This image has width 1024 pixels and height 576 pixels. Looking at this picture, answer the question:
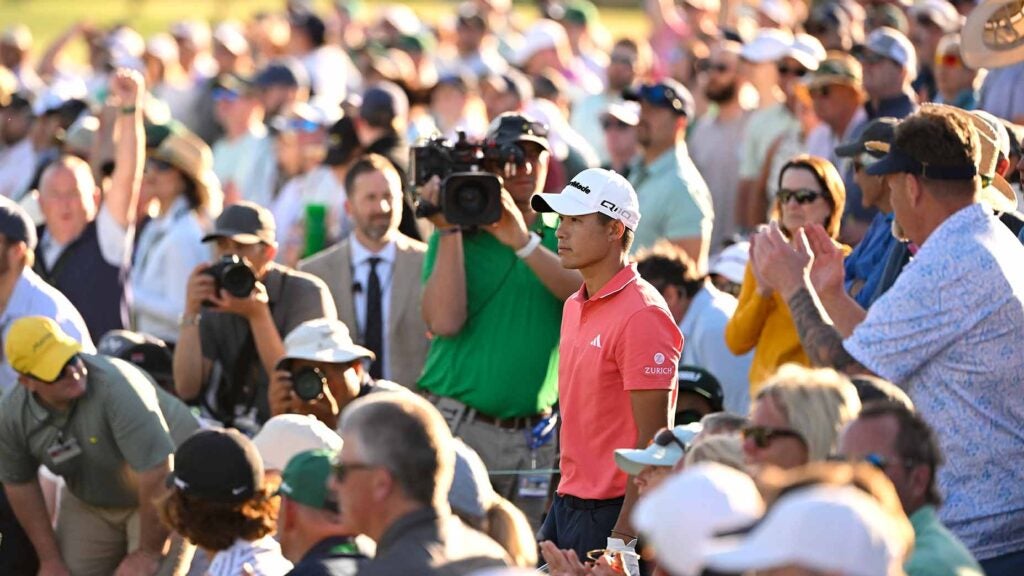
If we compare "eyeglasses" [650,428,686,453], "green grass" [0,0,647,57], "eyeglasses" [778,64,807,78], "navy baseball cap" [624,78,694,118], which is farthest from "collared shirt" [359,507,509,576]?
"green grass" [0,0,647,57]

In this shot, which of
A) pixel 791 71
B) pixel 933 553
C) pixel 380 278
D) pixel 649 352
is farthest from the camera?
pixel 791 71

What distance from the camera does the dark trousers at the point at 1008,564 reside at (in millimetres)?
4945

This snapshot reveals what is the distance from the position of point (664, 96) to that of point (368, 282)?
220cm

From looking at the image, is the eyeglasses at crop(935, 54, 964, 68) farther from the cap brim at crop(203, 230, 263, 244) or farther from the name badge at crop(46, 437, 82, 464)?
the name badge at crop(46, 437, 82, 464)

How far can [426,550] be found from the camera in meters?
4.10

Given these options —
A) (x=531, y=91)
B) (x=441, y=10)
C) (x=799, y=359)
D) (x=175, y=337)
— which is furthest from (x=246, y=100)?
(x=441, y=10)

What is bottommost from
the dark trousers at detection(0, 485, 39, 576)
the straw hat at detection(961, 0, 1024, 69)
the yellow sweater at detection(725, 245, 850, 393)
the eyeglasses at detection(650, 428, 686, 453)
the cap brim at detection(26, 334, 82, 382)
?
the dark trousers at detection(0, 485, 39, 576)

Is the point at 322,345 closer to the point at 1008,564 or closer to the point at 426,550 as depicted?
the point at 426,550

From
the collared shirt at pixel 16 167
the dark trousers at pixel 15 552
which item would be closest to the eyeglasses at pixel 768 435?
the dark trousers at pixel 15 552

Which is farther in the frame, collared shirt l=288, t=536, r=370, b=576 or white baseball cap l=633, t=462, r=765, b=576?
collared shirt l=288, t=536, r=370, b=576

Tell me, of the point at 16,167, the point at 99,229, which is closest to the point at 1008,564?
the point at 99,229

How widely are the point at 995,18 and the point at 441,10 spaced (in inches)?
1035

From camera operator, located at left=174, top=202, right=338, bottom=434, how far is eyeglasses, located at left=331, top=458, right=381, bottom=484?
2897 mm

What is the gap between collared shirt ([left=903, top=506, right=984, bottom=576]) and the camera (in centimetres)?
386
